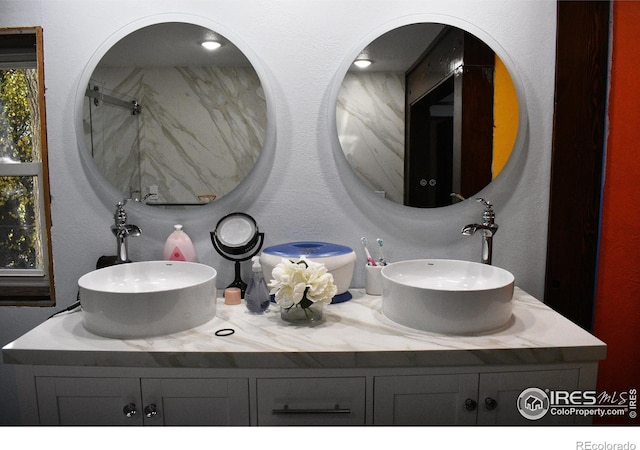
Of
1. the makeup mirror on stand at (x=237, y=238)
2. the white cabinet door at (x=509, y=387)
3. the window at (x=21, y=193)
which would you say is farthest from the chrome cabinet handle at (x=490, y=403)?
the window at (x=21, y=193)

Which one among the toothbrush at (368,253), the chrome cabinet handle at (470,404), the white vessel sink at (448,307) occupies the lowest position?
the chrome cabinet handle at (470,404)

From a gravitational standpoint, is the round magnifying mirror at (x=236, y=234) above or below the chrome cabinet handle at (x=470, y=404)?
above

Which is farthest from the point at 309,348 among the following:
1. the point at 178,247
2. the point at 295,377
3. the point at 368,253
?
the point at 178,247

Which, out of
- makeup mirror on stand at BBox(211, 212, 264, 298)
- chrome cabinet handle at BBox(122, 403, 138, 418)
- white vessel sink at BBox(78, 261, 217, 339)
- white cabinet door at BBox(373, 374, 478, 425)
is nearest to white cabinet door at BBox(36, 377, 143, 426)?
chrome cabinet handle at BBox(122, 403, 138, 418)

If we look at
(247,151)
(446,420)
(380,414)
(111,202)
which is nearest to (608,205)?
(446,420)

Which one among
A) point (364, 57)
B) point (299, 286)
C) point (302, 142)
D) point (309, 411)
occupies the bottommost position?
point (309, 411)

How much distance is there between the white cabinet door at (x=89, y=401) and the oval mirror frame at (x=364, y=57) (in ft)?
3.13

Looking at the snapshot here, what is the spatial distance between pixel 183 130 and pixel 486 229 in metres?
1.12

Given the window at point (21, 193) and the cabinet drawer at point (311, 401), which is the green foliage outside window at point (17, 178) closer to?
the window at point (21, 193)

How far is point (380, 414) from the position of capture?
1.11 metres

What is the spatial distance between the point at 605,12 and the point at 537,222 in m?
0.77

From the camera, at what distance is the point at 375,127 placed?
152cm

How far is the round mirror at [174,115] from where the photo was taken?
1.50 meters

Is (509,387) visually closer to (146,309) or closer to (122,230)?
(146,309)
